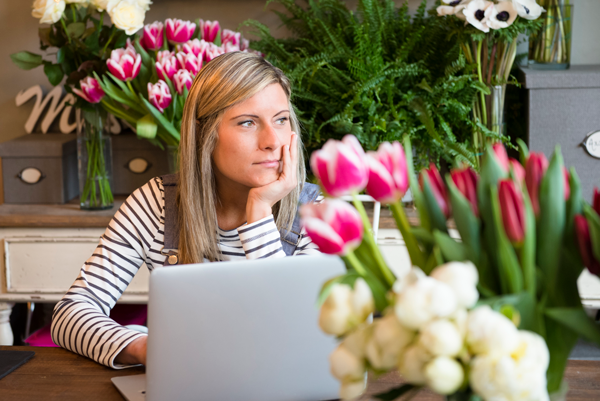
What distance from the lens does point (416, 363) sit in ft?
1.36

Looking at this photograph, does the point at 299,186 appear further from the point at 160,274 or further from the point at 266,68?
the point at 160,274

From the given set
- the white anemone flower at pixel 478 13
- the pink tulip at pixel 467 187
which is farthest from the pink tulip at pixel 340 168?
the white anemone flower at pixel 478 13

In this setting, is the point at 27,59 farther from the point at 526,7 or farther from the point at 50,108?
the point at 526,7

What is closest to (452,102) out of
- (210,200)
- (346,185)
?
(210,200)

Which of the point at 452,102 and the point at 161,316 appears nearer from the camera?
the point at 161,316

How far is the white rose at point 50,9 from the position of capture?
1737 millimetres

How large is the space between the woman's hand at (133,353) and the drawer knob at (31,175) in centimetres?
124

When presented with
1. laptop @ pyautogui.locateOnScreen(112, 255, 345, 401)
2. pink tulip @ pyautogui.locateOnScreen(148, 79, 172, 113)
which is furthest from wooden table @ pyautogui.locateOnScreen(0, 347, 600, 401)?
pink tulip @ pyautogui.locateOnScreen(148, 79, 172, 113)

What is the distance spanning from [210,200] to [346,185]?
36.5 inches

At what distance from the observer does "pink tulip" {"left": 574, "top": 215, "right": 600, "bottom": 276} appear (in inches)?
18.3

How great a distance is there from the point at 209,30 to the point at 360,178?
1.53 m

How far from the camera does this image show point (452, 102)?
1723 mm

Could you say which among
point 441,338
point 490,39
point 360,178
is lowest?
point 441,338

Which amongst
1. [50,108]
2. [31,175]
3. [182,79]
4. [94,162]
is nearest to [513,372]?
[182,79]
